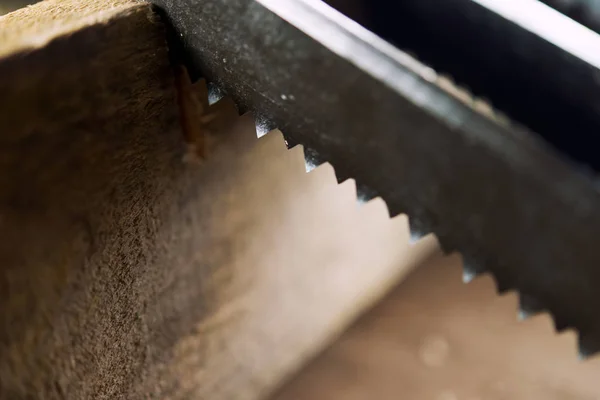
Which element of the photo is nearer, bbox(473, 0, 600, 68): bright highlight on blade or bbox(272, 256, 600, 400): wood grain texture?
bbox(473, 0, 600, 68): bright highlight on blade

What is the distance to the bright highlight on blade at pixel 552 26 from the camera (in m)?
0.40

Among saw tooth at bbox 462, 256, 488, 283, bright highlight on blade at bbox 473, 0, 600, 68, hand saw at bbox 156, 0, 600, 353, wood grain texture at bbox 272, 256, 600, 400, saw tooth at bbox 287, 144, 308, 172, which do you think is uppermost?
bright highlight on blade at bbox 473, 0, 600, 68

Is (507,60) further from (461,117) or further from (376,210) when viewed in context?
(376,210)

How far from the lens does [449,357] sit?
99cm

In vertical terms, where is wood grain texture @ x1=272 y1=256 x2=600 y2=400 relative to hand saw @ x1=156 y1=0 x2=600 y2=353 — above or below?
below

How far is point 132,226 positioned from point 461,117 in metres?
0.31

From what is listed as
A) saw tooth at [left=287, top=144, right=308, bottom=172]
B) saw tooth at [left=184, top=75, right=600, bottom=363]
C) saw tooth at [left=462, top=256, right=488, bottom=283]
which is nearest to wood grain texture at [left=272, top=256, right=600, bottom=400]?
saw tooth at [left=184, top=75, right=600, bottom=363]

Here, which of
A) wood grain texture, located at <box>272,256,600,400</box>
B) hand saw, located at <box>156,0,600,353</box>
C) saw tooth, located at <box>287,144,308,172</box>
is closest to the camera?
hand saw, located at <box>156,0,600,353</box>

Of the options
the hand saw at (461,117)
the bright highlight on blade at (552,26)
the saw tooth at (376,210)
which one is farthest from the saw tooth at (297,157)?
the bright highlight on blade at (552,26)

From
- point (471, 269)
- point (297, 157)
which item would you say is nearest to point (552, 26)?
point (471, 269)

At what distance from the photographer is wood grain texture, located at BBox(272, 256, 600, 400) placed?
953 mm

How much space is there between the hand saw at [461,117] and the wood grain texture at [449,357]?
571 millimetres

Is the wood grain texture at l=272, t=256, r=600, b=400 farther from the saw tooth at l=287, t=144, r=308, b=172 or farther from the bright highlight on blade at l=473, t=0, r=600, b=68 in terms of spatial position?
the bright highlight on blade at l=473, t=0, r=600, b=68

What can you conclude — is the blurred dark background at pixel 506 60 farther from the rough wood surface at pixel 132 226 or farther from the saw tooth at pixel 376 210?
the rough wood surface at pixel 132 226
